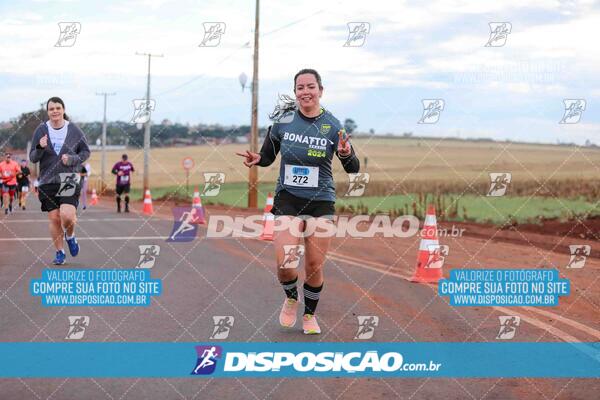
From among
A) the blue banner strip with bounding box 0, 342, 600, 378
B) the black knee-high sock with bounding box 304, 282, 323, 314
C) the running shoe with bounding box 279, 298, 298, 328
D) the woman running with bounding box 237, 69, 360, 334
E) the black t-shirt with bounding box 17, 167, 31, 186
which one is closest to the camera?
the blue banner strip with bounding box 0, 342, 600, 378

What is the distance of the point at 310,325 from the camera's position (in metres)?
7.52

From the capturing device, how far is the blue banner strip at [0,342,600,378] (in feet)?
20.1

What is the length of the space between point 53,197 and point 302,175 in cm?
535

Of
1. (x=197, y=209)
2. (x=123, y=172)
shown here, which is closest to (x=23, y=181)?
(x=123, y=172)

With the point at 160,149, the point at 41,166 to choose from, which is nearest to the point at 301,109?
the point at 41,166

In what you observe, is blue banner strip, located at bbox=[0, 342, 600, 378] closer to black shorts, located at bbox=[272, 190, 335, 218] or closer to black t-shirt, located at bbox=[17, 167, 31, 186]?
black shorts, located at bbox=[272, 190, 335, 218]

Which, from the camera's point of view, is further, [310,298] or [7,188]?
[7,188]

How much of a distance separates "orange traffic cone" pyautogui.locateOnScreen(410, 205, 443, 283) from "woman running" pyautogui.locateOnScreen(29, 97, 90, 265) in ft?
14.9

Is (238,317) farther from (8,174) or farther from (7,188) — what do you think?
(7,188)

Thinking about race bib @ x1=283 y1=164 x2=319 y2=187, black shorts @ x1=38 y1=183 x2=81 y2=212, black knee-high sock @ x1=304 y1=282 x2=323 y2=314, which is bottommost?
black knee-high sock @ x1=304 y1=282 x2=323 y2=314

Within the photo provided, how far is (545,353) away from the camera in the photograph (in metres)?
6.88

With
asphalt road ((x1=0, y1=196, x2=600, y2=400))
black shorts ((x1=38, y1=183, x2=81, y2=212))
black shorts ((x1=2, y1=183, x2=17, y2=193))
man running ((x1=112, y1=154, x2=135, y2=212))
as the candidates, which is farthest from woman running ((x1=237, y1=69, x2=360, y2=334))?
black shorts ((x1=2, y1=183, x2=17, y2=193))

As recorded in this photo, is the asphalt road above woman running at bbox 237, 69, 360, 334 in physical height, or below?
below

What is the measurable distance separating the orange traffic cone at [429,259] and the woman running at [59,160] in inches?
178
